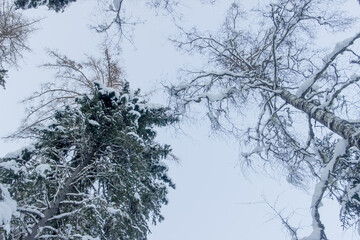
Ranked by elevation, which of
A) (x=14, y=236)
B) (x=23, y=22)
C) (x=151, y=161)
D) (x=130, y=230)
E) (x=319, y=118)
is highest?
(x=23, y=22)

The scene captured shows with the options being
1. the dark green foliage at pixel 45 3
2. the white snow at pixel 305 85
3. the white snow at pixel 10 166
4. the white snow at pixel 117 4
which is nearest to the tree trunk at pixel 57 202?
the white snow at pixel 10 166

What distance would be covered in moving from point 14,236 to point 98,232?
131cm

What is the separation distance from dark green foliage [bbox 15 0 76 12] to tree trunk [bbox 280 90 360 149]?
5.76 meters

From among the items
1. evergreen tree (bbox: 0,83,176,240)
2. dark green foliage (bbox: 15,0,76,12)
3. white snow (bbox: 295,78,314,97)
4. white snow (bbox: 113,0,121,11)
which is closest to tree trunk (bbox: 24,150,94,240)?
evergreen tree (bbox: 0,83,176,240)

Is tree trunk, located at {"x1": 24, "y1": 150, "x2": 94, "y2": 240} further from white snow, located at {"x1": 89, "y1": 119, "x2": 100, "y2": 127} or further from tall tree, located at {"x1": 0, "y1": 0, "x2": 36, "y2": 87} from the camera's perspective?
tall tree, located at {"x1": 0, "y1": 0, "x2": 36, "y2": 87}

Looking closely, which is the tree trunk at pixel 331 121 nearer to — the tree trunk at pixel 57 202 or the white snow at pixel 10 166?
the tree trunk at pixel 57 202

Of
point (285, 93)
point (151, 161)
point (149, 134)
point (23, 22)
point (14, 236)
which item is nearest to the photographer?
point (14, 236)

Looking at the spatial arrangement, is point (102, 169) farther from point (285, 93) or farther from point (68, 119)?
point (285, 93)

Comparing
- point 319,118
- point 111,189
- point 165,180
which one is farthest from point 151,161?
point 319,118

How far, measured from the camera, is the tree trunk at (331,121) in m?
3.43

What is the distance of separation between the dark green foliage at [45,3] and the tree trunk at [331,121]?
5755 mm

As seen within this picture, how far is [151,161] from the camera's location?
257 inches

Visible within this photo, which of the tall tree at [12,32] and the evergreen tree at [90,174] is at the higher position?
the tall tree at [12,32]

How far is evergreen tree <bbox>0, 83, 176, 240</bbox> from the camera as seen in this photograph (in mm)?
4504
